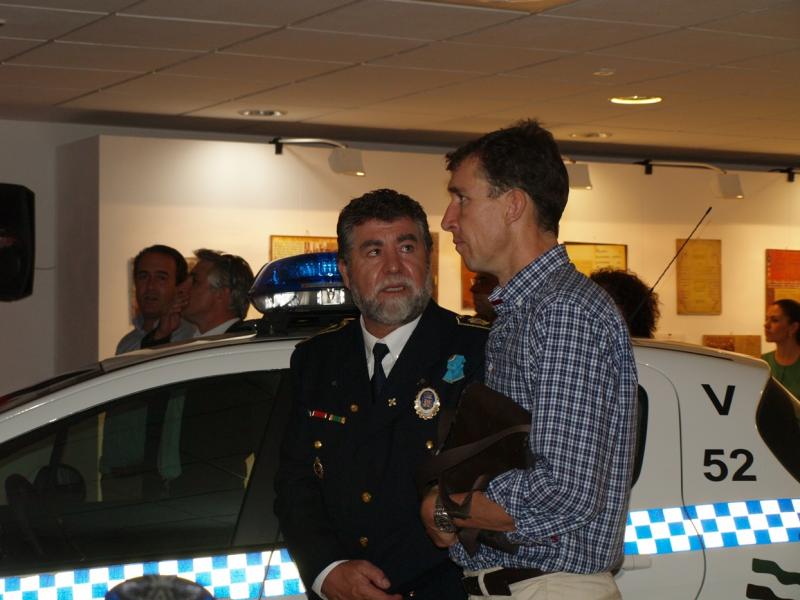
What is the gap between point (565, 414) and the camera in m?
1.85

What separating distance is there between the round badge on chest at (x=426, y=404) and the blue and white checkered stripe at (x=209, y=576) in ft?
1.41

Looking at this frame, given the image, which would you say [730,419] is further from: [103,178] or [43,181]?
[43,181]

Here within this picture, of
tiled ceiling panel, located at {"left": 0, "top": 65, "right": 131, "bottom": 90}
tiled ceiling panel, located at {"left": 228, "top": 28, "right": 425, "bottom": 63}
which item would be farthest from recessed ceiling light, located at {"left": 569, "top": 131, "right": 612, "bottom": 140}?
tiled ceiling panel, located at {"left": 0, "top": 65, "right": 131, "bottom": 90}

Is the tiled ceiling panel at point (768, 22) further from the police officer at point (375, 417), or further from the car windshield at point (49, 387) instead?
the car windshield at point (49, 387)

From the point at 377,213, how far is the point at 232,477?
0.61 meters

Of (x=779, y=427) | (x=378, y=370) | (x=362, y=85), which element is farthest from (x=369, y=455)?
(x=362, y=85)

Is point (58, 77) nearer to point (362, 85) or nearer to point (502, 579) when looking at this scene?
point (362, 85)

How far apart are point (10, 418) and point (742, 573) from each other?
1523 millimetres

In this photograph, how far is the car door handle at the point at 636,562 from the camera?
8.76ft

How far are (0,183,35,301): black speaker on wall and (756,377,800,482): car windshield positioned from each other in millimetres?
1695

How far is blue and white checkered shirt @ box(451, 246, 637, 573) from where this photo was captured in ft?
6.07

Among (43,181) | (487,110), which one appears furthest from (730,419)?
(43,181)

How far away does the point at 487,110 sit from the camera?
8.02 m

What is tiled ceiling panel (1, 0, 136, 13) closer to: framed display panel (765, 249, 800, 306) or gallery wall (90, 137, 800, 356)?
gallery wall (90, 137, 800, 356)
